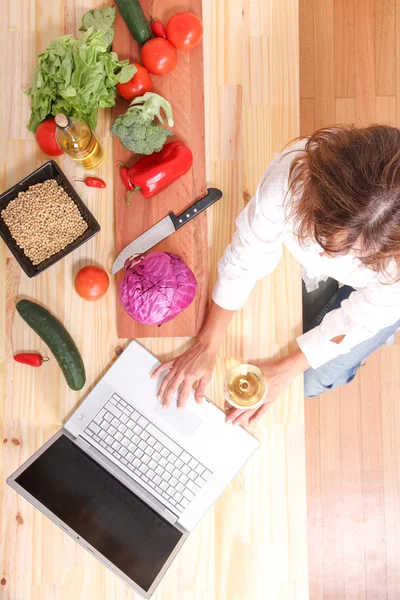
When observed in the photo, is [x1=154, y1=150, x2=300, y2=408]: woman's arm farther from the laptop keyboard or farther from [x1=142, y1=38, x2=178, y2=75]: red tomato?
[x1=142, y1=38, x2=178, y2=75]: red tomato

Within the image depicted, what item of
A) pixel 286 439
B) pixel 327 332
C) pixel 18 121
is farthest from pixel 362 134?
pixel 18 121

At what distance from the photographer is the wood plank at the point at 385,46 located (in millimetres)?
1730

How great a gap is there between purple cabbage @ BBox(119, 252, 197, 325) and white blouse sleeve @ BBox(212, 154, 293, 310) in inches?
2.8

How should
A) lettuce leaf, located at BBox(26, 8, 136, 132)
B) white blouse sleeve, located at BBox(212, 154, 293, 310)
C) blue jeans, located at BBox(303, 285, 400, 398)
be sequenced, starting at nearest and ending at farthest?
white blouse sleeve, located at BBox(212, 154, 293, 310) < lettuce leaf, located at BBox(26, 8, 136, 132) < blue jeans, located at BBox(303, 285, 400, 398)

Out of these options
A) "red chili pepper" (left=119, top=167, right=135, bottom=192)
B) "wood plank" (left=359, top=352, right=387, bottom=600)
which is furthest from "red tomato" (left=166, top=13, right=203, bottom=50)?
"wood plank" (left=359, top=352, right=387, bottom=600)

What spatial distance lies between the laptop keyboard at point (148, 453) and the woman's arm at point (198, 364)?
72 millimetres

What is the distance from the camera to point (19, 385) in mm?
1058

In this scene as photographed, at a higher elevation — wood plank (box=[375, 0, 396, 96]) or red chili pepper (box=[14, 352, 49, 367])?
wood plank (box=[375, 0, 396, 96])

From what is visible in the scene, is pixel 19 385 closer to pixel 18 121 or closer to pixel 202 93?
pixel 18 121

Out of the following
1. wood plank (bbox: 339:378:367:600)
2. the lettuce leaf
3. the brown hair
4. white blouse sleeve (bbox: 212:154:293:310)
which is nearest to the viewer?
the brown hair

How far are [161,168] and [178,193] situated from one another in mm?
77

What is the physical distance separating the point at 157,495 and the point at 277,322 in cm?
43

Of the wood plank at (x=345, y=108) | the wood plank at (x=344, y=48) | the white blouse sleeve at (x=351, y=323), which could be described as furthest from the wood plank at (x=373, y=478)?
the wood plank at (x=344, y=48)

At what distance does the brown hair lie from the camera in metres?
0.64
